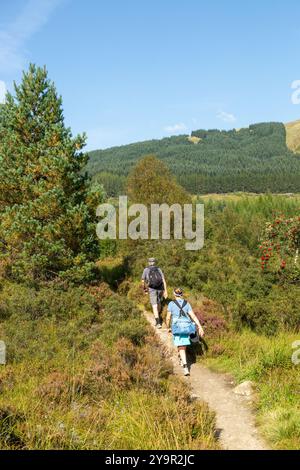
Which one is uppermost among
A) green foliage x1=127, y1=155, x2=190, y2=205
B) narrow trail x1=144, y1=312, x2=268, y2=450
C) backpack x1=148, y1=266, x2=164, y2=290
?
green foliage x1=127, y1=155, x2=190, y2=205

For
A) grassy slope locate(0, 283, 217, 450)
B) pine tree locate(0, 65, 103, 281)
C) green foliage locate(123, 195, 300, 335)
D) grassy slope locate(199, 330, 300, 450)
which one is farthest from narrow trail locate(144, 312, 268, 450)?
pine tree locate(0, 65, 103, 281)

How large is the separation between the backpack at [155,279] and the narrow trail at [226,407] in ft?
9.84

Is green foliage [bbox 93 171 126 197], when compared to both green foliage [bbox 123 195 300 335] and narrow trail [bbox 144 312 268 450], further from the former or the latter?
narrow trail [bbox 144 312 268 450]

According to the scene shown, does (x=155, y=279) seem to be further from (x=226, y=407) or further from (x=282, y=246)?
(x=282, y=246)

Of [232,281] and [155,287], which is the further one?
[232,281]

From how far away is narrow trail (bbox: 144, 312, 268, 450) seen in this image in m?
5.93

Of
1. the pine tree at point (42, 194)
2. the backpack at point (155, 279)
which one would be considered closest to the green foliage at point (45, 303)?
the pine tree at point (42, 194)

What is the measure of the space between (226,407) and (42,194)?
1016 centimetres

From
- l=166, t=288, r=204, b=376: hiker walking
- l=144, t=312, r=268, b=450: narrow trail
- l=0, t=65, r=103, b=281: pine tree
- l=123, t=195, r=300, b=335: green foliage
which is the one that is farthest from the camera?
l=0, t=65, r=103, b=281: pine tree

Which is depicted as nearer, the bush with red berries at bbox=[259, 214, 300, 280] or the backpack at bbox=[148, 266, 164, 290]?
the backpack at bbox=[148, 266, 164, 290]

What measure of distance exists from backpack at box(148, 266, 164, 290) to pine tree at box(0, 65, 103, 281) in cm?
308

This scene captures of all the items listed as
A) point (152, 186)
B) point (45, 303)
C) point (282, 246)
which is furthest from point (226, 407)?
point (152, 186)

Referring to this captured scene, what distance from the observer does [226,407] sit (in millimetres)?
7293
